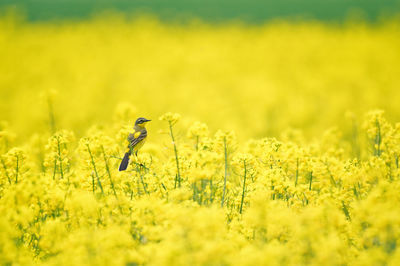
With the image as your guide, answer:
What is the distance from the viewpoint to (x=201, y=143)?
12.1 ft

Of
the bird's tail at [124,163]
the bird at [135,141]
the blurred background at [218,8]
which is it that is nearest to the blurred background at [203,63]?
the blurred background at [218,8]

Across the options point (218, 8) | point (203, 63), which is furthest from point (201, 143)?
point (218, 8)

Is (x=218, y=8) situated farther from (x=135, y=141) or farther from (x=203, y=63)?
(x=135, y=141)

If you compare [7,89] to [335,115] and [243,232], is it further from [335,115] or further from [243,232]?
[243,232]

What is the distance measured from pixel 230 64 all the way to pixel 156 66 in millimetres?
4344

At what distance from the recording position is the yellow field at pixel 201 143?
2600 mm

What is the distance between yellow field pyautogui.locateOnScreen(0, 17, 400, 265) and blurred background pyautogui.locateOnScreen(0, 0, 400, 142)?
0.42 ft

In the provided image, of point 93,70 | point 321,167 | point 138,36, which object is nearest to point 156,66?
point 93,70

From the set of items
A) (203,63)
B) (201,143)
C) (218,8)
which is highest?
(218,8)

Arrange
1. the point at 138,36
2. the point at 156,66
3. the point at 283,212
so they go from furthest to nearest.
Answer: the point at 138,36
the point at 156,66
the point at 283,212

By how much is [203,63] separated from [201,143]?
19.3 m

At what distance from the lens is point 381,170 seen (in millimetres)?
3186

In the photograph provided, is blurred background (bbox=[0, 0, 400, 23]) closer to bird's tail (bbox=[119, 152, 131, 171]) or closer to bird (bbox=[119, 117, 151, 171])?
bird (bbox=[119, 117, 151, 171])

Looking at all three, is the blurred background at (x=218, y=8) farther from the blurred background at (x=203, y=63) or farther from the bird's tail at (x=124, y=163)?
the bird's tail at (x=124, y=163)
